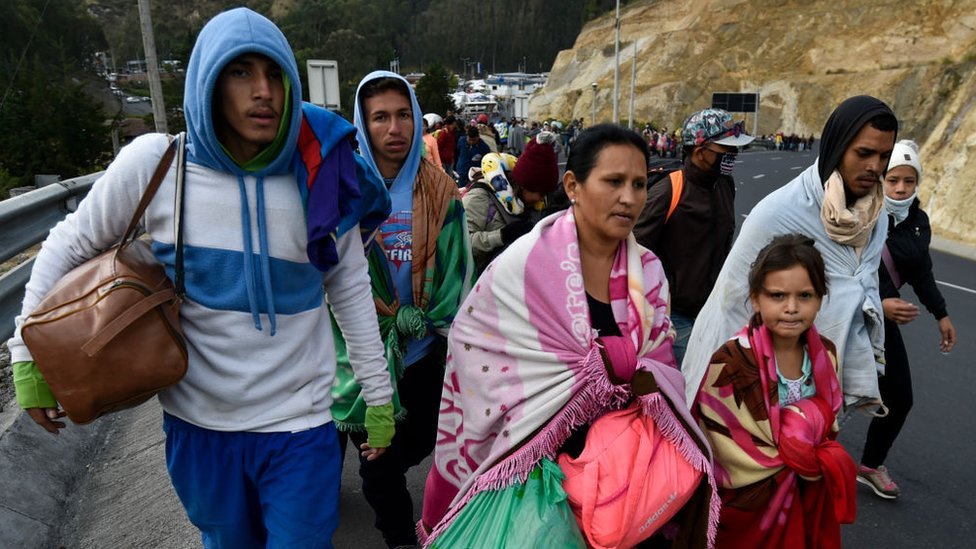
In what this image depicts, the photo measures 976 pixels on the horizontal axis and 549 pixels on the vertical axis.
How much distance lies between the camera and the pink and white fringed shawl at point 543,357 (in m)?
2.09

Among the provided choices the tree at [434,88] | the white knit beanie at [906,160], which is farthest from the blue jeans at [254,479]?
the tree at [434,88]

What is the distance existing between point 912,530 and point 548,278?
2487 mm

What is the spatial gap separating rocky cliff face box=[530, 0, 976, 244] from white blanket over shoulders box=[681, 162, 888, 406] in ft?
101

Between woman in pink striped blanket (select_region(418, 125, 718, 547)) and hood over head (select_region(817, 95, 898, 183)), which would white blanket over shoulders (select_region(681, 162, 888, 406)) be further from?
woman in pink striped blanket (select_region(418, 125, 718, 547))

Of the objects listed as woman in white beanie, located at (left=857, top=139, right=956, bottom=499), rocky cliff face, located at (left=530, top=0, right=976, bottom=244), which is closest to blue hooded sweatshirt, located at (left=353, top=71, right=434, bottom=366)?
woman in white beanie, located at (left=857, top=139, right=956, bottom=499)

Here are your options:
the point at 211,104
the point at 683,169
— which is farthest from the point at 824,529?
the point at 211,104

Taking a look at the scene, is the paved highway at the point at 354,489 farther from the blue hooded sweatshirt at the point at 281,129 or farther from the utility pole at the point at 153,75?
the utility pole at the point at 153,75

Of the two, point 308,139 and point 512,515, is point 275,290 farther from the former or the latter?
point 512,515

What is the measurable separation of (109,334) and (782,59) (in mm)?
59746

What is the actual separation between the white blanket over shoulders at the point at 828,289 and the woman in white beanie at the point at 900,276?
55 cm

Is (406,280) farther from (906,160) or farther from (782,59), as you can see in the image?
(782,59)

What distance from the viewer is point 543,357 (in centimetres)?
214

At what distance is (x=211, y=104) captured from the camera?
1919 millimetres

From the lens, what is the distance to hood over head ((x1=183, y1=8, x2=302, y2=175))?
6.19ft
